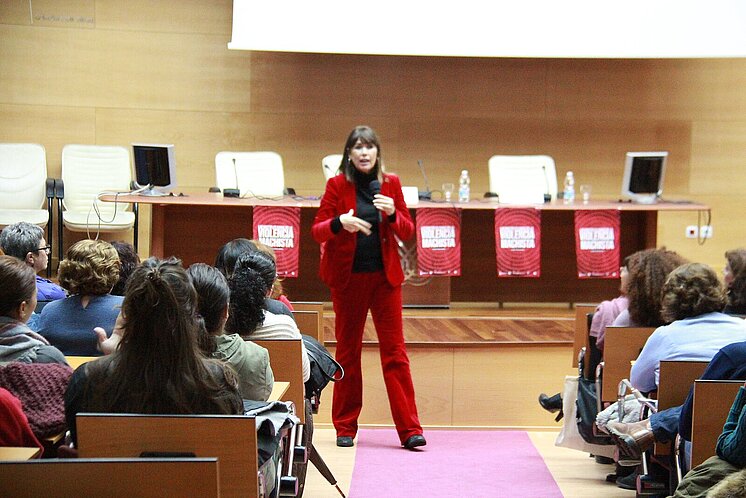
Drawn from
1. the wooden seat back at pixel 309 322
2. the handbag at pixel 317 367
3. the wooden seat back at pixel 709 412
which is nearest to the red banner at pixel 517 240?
the wooden seat back at pixel 309 322

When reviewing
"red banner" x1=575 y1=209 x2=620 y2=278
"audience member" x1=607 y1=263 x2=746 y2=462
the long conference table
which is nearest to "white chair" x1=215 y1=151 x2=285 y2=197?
the long conference table

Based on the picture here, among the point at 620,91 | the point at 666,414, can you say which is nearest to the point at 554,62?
the point at 620,91

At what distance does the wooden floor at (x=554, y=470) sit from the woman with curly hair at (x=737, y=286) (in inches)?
32.4

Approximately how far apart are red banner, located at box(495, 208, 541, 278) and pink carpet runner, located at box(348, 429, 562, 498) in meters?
1.79

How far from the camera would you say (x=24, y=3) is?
775 cm

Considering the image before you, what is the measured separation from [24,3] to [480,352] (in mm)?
5013

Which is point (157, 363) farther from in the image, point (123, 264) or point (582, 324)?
point (582, 324)

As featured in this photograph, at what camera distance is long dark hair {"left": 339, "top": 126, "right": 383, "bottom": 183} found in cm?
404

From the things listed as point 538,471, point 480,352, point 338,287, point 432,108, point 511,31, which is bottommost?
point 538,471

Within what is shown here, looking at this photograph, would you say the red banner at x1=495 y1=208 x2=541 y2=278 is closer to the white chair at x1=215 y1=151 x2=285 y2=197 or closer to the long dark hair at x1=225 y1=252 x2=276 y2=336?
the white chair at x1=215 y1=151 x2=285 y2=197

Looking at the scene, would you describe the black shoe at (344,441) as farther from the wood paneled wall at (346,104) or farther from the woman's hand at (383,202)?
the wood paneled wall at (346,104)

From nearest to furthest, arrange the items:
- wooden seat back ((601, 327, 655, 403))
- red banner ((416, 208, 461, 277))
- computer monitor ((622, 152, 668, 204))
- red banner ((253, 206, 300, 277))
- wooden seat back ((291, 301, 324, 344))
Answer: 1. wooden seat back ((601, 327, 655, 403))
2. wooden seat back ((291, 301, 324, 344))
3. red banner ((253, 206, 300, 277))
4. red banner ((416, 208, 461, 277))
5. computer monitor ((622, 152, 668, 204))

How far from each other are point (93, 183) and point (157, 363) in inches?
223

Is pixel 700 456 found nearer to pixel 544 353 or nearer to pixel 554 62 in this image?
pixel 544 353
